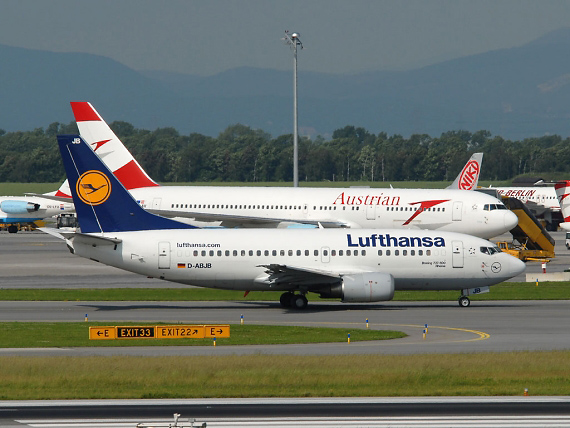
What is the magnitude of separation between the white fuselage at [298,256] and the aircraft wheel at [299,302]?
1.73 ft

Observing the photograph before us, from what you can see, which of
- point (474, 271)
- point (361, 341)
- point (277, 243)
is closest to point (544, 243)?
point (474, 271)

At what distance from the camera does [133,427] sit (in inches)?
774

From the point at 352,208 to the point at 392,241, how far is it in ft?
77.0

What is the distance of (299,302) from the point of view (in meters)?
41.6

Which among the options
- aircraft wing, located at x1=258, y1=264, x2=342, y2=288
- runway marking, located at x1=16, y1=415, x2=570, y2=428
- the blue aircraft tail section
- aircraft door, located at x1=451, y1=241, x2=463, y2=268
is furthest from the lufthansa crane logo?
runway marking, located at x1=16, y1=415, x2=570, y2=428

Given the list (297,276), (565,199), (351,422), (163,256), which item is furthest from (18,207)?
(351,422)

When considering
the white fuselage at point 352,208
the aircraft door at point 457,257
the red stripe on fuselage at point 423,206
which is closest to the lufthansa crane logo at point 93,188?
the aircraft door at point 457,257

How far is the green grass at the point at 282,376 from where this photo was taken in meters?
23.9

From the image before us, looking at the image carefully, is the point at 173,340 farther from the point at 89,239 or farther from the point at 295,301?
the point at 295,301

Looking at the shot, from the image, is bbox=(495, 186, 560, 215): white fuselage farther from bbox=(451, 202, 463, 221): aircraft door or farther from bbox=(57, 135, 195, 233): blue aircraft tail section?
bbox=(57, 135, 195, 233): blue aircraft tail section

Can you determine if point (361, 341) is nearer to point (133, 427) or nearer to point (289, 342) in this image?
point (289, 342)

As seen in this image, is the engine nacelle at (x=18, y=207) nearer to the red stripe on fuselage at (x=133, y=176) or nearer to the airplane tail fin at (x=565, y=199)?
the red stripe on fuselage at (x=133, y=176)

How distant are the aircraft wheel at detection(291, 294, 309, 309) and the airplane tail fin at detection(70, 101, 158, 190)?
31332mm

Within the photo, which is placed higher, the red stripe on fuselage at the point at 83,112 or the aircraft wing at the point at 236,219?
the red stripe on fuselage at the point at 83,112
